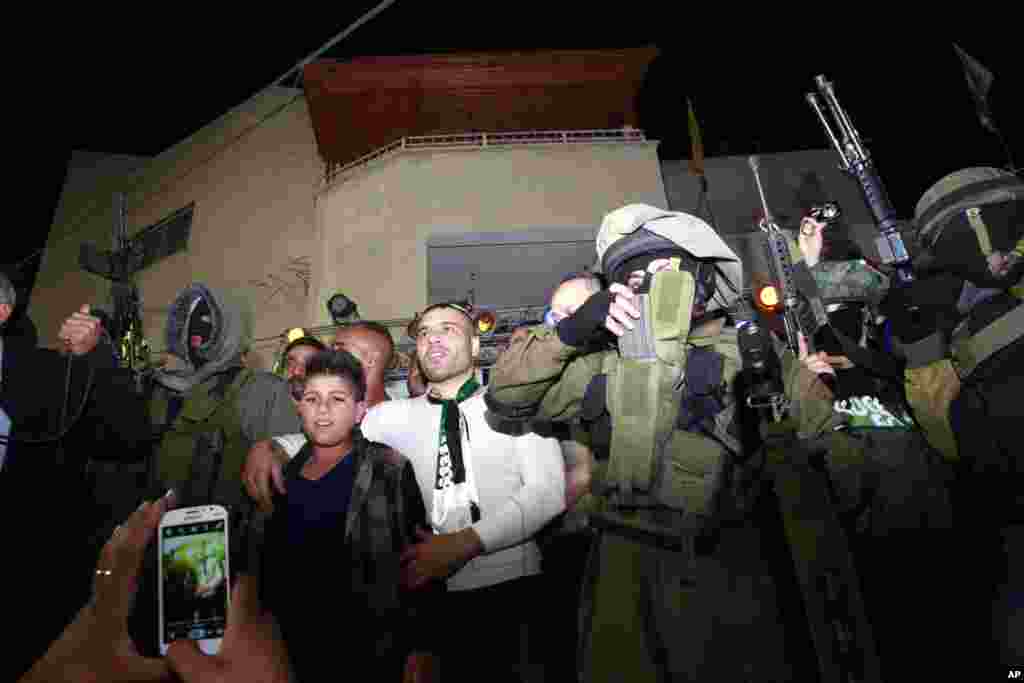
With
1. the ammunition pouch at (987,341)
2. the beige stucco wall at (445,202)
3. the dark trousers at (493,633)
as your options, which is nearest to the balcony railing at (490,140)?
the beige stucco wall at (445,202)

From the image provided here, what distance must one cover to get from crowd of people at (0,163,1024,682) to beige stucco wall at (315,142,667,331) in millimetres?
5875

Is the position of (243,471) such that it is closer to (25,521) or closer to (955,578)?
(25,521)

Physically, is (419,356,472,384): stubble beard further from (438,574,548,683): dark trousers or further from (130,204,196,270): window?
(130,204,196,270): window

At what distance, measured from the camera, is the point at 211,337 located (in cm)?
308

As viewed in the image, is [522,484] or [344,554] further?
[522,484]

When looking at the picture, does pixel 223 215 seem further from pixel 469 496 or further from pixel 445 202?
pixel 469 496

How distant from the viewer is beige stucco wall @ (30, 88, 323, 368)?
31.7ft

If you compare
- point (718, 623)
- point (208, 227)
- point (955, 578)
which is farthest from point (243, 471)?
point (208, 227)

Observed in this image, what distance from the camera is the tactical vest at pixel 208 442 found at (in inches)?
92.1

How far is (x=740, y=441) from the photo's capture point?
1.88m

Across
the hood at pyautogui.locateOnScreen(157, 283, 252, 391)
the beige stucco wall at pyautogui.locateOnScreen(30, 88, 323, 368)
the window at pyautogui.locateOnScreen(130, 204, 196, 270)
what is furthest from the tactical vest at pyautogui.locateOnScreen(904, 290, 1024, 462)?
the window at pyautogui.locateOnScreen(130, 204, 196, 270)

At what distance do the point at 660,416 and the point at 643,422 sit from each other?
0.07 metres

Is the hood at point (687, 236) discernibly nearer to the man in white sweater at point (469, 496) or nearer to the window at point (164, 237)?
the man in white sweater at point (469, 496)

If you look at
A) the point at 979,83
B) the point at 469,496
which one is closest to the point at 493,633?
the point at 469,496
